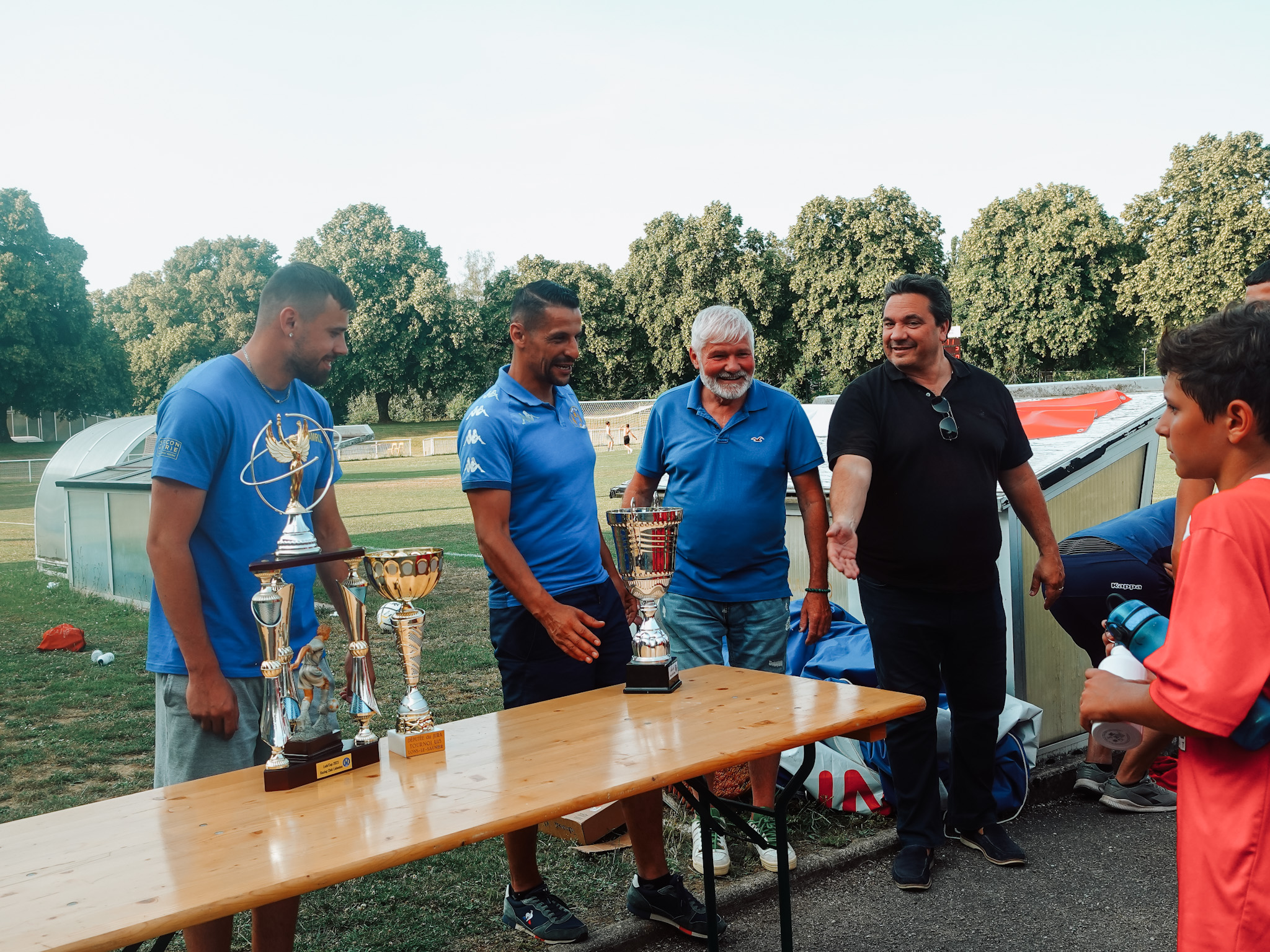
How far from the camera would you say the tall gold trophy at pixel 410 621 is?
2379 millimetres

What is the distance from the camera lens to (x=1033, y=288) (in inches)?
1821

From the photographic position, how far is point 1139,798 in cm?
469

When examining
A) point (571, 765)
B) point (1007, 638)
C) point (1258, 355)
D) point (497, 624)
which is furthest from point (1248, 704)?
point (1007, 638)

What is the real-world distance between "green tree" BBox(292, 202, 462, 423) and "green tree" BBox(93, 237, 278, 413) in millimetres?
7770

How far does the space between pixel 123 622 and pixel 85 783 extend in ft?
16.0

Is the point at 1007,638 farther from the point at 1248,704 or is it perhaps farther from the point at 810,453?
the point at 1248,704

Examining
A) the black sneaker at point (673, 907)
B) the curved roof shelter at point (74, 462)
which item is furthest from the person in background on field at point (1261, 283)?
the curved roof shelter at point (74, 462)

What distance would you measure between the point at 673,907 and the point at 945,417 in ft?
7.07

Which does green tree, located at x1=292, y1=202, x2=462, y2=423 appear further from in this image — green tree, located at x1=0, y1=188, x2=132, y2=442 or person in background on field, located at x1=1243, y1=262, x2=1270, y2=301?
person in background on field, located at x1=1243, y1=262, x2=1270, y2=301

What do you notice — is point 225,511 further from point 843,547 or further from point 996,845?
point 996,845

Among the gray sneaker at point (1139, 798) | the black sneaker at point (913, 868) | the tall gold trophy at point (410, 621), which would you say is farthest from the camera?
the gray sneaker at point (1139, 798)

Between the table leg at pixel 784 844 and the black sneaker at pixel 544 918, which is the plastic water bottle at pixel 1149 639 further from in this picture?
the black sneaker at pixel 544 918

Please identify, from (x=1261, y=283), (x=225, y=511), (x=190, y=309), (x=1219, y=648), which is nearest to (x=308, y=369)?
(x=225, y=511)

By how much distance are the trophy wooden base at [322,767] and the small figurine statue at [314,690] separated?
0.10ft
